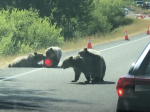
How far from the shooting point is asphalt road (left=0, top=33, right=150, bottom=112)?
9242mm

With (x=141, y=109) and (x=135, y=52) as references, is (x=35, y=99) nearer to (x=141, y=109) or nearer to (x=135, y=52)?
(x=141, y=109)

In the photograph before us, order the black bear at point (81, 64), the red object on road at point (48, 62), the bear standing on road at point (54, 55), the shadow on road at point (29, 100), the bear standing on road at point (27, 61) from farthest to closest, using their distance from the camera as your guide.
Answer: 1. the bear standing on road at point (27, 61)
2. the bear standing on road at point (54, 55)
3. the red object on road at point (48, 62)
4. the black bear at point (81, 64)
5. the shadow on road at point (29, 100)

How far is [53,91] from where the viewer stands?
1136 cm

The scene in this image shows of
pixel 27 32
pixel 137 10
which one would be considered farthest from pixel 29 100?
pixel 137 10

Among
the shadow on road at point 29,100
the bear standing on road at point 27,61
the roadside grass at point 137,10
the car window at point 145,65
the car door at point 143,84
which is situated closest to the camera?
the car door at point 143,84

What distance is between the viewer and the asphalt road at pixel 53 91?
9242 mm

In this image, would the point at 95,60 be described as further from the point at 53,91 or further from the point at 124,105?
the point at 124,105

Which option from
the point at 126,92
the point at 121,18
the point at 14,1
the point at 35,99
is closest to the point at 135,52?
the point at 35,99

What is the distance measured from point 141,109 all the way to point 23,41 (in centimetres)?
2718

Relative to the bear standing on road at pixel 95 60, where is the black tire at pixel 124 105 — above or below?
above

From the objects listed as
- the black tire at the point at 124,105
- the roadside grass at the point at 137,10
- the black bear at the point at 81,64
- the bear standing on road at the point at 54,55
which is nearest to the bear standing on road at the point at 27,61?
the bear standing on road at the point at 54,55

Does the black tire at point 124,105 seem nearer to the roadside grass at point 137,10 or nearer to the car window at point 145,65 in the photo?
the car window at point 145,65

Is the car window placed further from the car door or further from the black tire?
the black tire

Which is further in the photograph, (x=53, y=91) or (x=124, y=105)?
(x=53, y=91)
